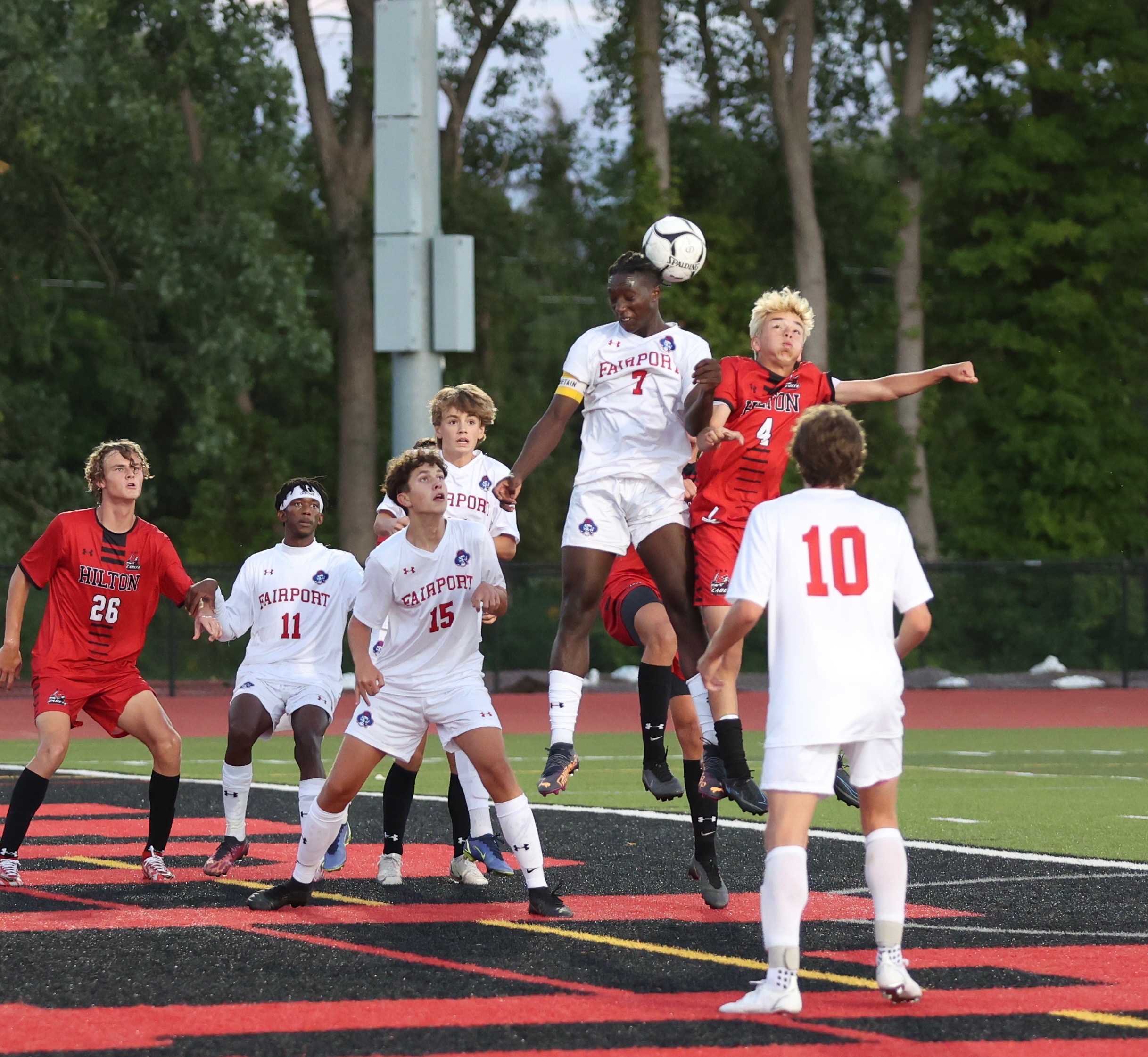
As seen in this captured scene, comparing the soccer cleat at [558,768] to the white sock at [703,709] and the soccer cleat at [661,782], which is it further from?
the white sock at [703,709]

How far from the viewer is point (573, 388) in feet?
28.1

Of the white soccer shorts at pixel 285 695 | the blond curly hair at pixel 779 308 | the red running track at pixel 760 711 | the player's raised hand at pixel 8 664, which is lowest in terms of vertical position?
the red running track at pixel 760 711

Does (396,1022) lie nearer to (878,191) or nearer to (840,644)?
(840,644)

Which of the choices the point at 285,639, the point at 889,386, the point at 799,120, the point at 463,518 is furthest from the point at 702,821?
the point at 799,120

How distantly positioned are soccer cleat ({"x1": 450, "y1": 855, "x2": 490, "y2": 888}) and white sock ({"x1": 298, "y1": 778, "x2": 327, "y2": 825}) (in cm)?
76

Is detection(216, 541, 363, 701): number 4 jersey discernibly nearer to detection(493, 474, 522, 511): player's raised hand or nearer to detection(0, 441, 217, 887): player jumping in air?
detection(0, 441, 217, 887): player jumping in air

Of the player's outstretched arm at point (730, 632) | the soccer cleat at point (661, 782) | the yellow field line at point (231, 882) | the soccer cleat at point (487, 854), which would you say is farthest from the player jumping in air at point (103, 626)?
the player's outstretched arm at point (730, 632)

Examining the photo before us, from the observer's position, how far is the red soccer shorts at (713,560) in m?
8.40

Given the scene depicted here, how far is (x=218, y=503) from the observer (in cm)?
3684

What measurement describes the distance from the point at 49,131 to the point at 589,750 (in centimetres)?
1343

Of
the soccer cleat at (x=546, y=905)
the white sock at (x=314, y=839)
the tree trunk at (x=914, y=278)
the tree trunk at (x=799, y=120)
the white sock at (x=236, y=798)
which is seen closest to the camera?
the soccer cleat at (x=546, y=905)

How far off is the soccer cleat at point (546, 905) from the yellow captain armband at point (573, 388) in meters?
2.12

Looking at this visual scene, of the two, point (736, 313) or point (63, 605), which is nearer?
point (63, 605)

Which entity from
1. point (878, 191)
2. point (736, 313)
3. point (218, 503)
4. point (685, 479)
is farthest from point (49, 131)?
point (685, 479)
